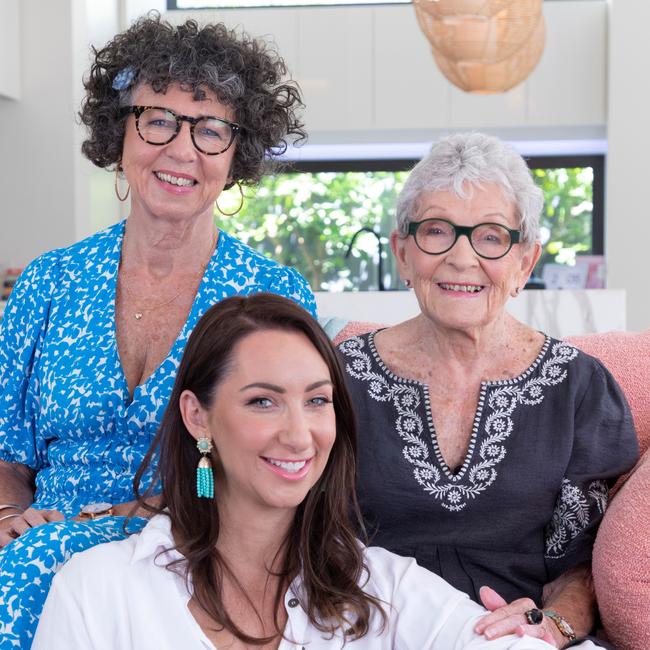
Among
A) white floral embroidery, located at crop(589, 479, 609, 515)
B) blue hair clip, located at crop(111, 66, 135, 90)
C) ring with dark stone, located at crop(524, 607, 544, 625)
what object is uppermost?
blue hair clip, located at crop(111, 66, 135, 90)

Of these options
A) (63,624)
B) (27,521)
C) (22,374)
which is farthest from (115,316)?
(63,624)

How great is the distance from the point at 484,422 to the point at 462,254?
0.98 ft

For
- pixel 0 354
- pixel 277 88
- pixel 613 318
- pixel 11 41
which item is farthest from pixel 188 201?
pixel 11 41

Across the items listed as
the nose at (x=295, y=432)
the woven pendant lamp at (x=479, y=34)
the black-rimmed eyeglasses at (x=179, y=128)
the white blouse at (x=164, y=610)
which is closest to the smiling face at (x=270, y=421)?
the nose at (x=295, y=432)

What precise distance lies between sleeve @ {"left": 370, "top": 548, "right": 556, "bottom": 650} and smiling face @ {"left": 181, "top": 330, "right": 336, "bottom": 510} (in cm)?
19

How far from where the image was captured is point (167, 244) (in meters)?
2.16

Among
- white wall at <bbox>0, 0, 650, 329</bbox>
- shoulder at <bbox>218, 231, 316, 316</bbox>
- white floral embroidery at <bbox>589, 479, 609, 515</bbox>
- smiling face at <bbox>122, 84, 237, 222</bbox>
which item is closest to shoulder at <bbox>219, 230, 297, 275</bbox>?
shoulder at <bbox>218, 231, 316, 316</bbox>

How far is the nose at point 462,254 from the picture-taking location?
6.42 ft

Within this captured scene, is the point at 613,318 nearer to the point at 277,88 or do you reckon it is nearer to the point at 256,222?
the point at 277,88

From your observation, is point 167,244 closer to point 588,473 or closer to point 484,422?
point 484,422

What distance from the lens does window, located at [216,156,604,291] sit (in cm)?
657

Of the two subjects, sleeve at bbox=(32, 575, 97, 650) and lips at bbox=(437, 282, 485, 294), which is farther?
lips at bbox=(437, 282, 485, 294)

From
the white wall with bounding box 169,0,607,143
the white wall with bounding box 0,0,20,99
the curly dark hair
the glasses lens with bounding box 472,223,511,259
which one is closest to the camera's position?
the glasses lens with bounding box 472,223,511,259

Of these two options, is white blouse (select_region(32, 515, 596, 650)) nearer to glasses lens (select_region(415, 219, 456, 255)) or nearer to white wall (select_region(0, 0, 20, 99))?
glasses lens (select_region(415, 219, 456, 255))
